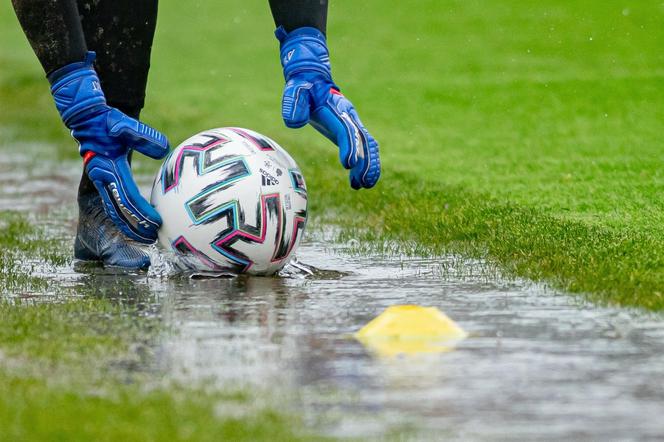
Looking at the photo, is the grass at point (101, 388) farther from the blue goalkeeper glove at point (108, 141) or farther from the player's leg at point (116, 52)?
the player's leg at point (116, 52)

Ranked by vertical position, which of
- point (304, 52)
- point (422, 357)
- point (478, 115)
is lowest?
point (422, 357)

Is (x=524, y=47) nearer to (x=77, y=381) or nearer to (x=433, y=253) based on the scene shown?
(x=433, y=253)

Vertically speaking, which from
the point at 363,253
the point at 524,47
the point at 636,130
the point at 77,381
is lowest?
the point at 77,381

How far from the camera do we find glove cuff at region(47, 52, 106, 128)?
699 cm

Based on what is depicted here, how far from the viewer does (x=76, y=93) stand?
7.01m

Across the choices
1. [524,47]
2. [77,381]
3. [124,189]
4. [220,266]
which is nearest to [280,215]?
[220,266]

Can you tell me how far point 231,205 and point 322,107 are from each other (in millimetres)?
801

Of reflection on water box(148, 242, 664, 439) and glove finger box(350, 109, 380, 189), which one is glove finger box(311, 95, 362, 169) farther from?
reflection on water box(148, 242, 664, 439)

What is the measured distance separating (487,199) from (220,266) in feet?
9.26

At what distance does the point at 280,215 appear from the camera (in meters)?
6.76

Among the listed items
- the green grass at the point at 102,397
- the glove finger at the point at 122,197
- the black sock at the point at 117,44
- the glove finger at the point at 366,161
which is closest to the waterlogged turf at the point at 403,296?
the green grass at the point at 102,397

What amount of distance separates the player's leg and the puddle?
2.49ft

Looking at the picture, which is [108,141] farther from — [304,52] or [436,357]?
[436,357]

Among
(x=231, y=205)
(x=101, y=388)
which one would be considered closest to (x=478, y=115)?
(x=231, y=205)
